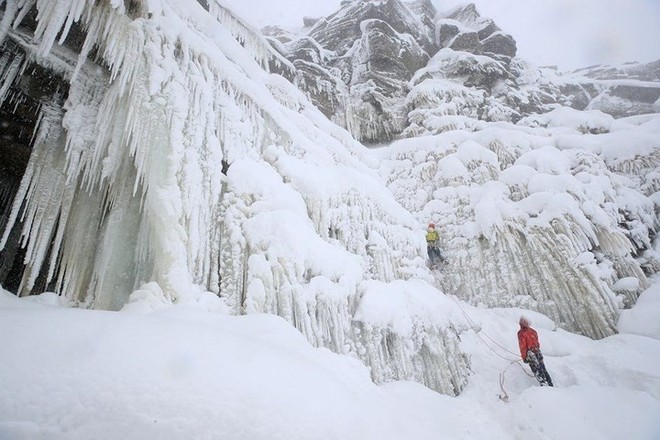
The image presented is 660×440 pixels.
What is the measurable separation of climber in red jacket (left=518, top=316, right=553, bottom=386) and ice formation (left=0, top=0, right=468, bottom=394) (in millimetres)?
1052

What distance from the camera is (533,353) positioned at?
5.55 metres

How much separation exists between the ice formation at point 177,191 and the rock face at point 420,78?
1024cm

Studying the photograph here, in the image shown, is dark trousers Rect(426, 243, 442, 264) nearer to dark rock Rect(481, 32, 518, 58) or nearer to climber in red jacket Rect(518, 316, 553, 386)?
climber in red jacket Rect(518, 316, 553, 386)

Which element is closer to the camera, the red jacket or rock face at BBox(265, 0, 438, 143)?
the red jacket

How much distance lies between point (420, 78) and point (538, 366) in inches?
645

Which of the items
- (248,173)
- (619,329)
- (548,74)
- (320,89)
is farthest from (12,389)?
(548,74)

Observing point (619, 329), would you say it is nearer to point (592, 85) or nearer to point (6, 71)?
point (6, 71)

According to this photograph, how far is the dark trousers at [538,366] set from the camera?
17.7ft

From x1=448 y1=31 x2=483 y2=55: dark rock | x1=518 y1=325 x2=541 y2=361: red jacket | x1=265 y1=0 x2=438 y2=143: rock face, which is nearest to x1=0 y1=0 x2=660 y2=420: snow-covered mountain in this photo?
x1=518 y1=325 x2=541 y2=361: red jacket

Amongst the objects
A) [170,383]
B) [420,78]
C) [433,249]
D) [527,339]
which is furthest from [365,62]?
[170,383]

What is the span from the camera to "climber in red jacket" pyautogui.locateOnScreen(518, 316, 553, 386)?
5426mm

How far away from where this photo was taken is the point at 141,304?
130 inches

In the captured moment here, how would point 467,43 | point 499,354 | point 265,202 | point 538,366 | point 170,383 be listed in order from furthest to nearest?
point 467,43 → point 499,354 → point 538,366 → point 265,202 → point 170,383

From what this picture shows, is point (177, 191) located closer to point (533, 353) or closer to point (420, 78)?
point (533, 353)
